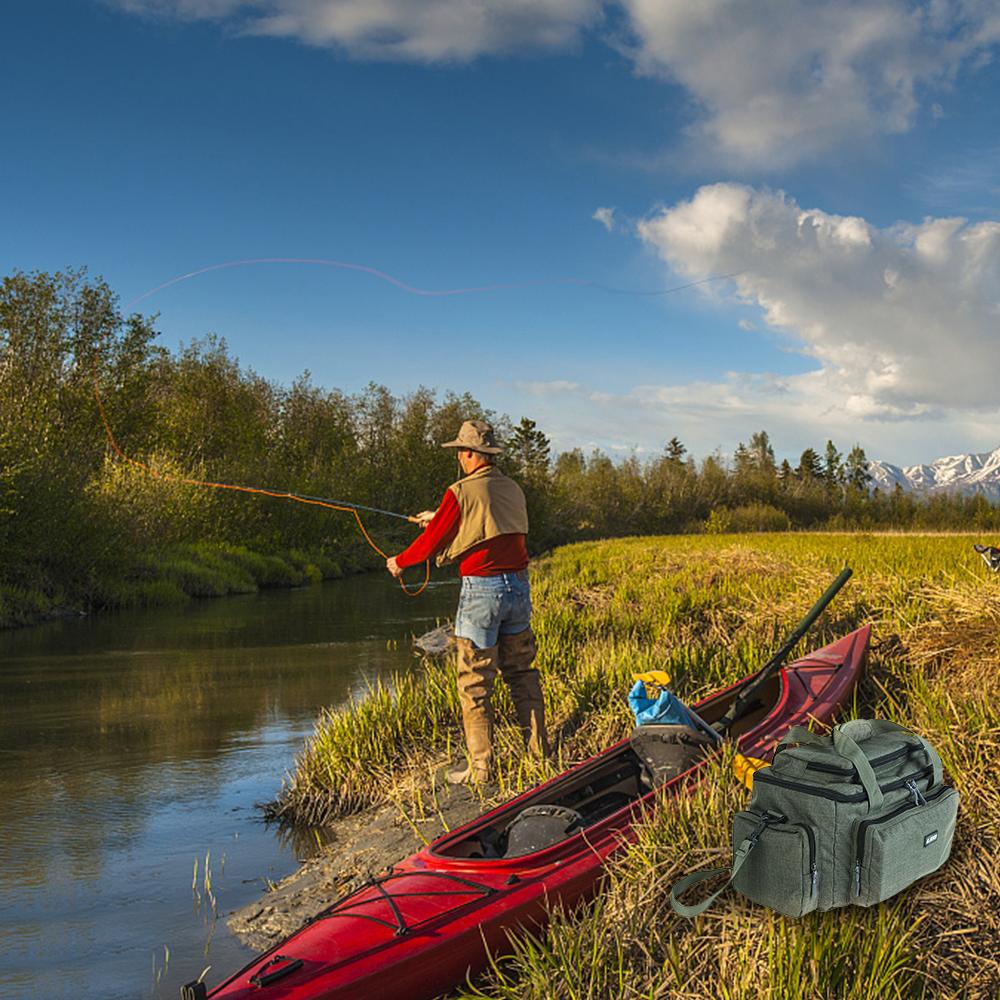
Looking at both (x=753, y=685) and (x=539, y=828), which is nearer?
(x=539, y=828)

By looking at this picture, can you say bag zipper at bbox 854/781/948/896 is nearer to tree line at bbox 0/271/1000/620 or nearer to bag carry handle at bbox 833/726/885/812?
bag carry handle at bbox 833/726/885/812

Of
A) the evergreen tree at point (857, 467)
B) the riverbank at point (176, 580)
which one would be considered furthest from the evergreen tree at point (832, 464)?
the riverbank at point (176, 580)

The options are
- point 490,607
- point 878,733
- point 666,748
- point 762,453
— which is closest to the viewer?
point 878,733

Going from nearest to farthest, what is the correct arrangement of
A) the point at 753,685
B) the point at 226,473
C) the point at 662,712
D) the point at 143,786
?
the point at 662,712 < the point at 753,685 < the point at 143,786 < the point at 226,473

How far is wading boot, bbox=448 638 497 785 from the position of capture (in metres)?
6.32

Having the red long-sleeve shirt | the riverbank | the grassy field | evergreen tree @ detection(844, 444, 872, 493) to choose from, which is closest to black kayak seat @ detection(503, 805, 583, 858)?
the grassy field

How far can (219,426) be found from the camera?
140 feet

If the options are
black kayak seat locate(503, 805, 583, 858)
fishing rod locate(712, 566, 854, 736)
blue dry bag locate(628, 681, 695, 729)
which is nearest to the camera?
black kayak seat locate(503, 805, 583, 858)

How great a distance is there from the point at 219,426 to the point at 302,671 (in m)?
30.8

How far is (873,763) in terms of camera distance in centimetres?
380

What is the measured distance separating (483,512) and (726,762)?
2.37 meters

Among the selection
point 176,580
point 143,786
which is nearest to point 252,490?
point 143,786

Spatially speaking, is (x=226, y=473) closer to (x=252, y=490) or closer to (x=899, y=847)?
(x=252, y=490)

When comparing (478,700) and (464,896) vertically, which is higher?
(478,700)
